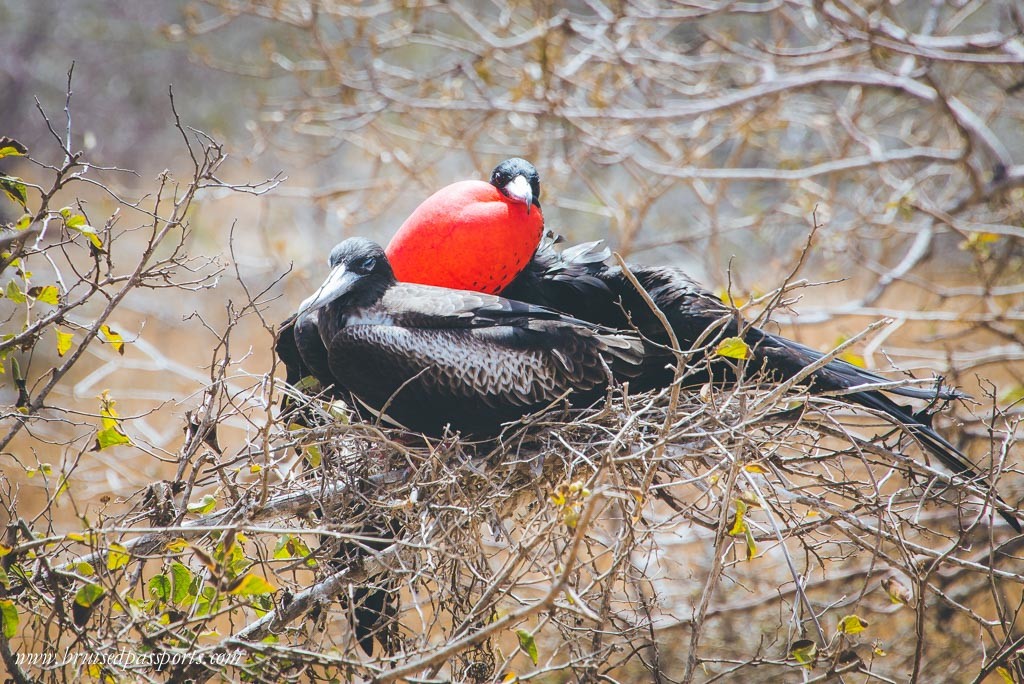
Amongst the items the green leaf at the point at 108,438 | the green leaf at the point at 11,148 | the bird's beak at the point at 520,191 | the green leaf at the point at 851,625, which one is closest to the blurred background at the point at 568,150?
the green leaf at the point at 108,438

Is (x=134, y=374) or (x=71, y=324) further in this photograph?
(x=134, y=374)

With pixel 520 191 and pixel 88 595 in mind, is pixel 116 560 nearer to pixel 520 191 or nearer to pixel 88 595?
pixel 88 595

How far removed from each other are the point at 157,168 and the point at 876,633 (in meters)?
8.34

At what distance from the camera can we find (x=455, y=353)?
7.68 ft

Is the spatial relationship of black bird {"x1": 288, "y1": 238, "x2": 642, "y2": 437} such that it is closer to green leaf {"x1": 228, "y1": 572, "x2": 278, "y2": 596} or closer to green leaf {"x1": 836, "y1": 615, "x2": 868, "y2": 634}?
green leaf {"x1": 228, "y1": 572, "x2": 278, "y2": 596}

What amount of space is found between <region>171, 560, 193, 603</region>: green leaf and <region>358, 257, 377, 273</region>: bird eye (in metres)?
1.00

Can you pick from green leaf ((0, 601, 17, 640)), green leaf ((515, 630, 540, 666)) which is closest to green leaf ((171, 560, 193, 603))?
green leaf ((0, 601, 17, 640))

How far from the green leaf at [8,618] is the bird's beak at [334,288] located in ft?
3.36

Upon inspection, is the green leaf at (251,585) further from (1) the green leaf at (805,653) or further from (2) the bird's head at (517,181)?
(2) the bird's head at (517,181)

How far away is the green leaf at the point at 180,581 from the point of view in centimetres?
178

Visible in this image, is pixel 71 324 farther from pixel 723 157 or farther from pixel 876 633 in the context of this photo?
pixel 723 157

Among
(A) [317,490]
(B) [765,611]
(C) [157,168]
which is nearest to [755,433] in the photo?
(A) [317,490]

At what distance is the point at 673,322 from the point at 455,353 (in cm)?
67

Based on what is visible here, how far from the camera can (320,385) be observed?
2586mm
